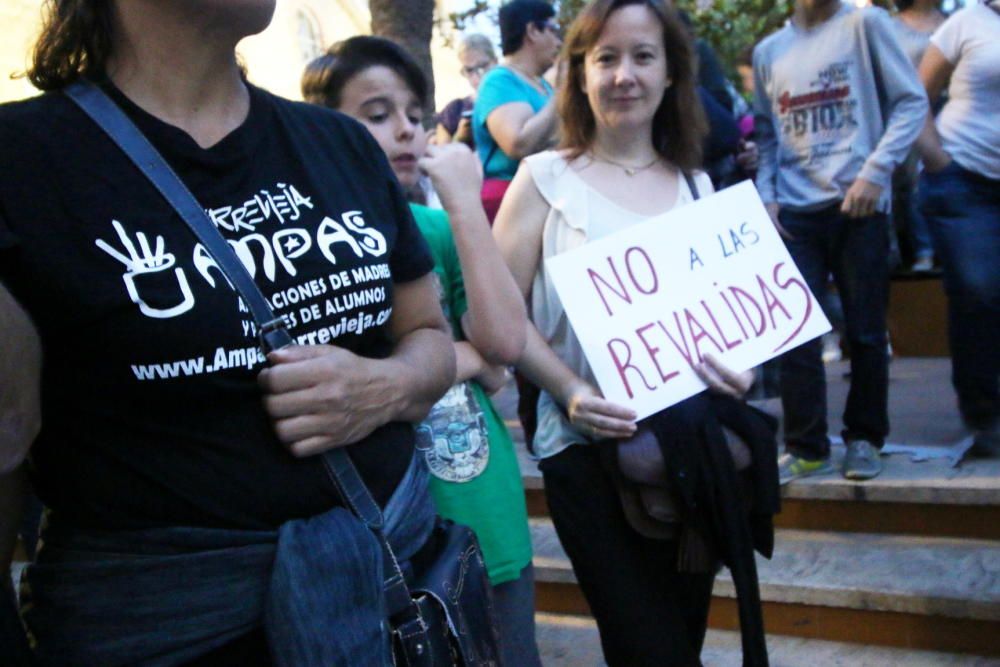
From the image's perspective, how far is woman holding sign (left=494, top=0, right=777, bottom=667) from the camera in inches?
78.6

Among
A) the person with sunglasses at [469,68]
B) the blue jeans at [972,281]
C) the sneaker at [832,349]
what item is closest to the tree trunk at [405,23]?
the person with sunglasses at [469,68]

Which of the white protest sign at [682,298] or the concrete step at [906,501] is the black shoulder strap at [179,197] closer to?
the white protest sign at [682,298]

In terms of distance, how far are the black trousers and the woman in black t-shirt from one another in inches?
32.3

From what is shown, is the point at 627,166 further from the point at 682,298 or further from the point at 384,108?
the point at 384,108

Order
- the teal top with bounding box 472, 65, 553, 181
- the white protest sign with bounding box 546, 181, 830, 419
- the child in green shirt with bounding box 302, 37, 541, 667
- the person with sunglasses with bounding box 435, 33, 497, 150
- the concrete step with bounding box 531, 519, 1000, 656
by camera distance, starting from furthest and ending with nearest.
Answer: the person with sunglasses with bounding box 435, 33, 497, 150 < the teal top with bounding box 472, 65, 553, 181 < the concrete step with bounding box 531, 519, 1000, 656 < the white protest sign with bounding box 546, 181, 830, 419 < the child in green shirt with bounding box 302, 37, 541, 667

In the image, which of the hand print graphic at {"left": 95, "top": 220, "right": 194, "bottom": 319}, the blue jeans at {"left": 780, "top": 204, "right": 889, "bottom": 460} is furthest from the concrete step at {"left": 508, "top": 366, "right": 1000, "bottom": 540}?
the hand print graphic at {"left": 95, "top": 220, "right": 194, "bottom": 319}

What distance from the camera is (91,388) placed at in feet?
3.93

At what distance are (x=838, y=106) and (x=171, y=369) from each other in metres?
3.06

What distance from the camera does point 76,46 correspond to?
132 cm

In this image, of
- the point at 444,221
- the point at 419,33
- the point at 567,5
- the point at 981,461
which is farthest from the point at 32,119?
the point at 567,5

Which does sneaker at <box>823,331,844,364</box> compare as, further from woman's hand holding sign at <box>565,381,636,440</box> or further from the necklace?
woman's hand holding sign at <box>565,381,636,440</box>

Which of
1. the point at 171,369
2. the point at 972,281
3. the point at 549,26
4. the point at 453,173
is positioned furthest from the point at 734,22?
the point at 171,369

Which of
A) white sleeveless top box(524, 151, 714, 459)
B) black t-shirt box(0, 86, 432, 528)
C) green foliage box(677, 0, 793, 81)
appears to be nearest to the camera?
black t-shirt box(0, 86, 432, 528)

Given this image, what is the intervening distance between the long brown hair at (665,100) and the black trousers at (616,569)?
80 cm
